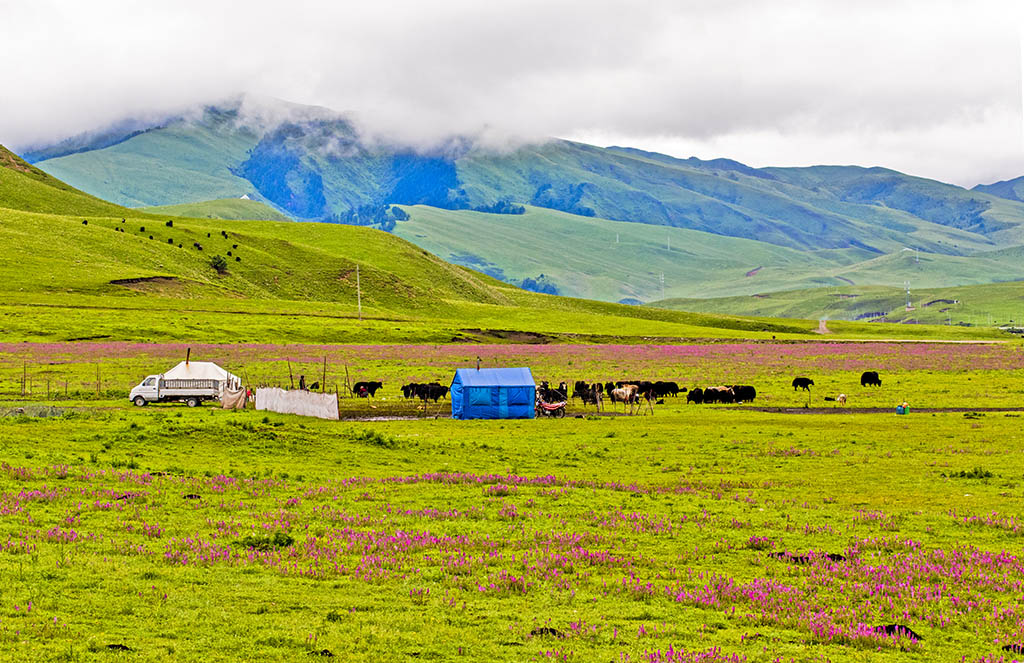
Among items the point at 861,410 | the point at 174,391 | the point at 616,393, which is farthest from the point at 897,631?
the point at 174,391

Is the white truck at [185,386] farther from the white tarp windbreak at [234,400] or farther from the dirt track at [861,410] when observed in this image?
the dirt track at [861,410]

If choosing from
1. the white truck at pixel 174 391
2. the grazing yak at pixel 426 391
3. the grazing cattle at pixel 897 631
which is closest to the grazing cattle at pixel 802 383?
the grazing yak at pixel 426 391

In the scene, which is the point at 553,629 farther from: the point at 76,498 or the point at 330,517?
the point at 76,498

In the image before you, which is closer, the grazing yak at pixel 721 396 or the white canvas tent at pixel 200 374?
the white canvas tent at pixel 200 374

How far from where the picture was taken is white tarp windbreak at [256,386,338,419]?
48.8 m

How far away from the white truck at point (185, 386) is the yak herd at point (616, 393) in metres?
10.2

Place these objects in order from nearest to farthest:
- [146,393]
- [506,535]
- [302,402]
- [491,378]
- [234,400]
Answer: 1. [506,535]
2. [302,402]
3. [234,400]
4. [491,378]
5. [146,393]

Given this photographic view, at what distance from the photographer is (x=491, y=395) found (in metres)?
56.3

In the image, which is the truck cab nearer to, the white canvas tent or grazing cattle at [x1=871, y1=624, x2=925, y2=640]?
the white canvas tent

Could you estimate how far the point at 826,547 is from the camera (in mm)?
21844

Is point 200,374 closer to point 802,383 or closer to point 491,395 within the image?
point 491,395

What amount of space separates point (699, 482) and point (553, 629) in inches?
688

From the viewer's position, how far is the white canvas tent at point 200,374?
194 ft

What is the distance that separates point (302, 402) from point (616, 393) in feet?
75.3
